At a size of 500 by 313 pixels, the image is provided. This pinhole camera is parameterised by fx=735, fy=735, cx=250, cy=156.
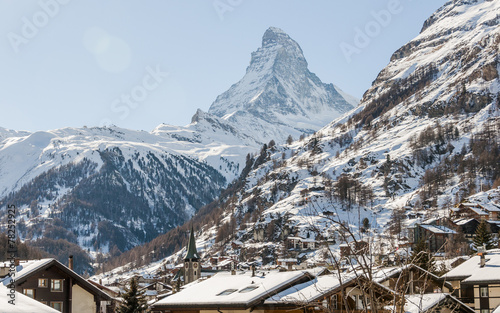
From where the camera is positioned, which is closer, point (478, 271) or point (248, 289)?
point (248, 289)

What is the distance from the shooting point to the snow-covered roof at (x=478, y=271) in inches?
2007

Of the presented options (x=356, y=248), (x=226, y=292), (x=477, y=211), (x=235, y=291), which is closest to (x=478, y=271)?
(x=235, y=291)

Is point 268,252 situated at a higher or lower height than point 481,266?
lower

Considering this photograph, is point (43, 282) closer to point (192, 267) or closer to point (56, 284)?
point (56, 284)

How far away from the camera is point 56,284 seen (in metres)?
47.2

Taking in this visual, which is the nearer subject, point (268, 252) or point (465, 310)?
point (465, 310)

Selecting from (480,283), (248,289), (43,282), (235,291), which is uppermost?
(43,282)

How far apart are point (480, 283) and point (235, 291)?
17.7 metres

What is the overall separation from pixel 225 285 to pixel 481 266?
1972cm

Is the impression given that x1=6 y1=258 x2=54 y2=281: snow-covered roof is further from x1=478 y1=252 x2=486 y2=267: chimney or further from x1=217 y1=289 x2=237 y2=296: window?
x1=478 y1=252 x2=486 y2=267: chimney

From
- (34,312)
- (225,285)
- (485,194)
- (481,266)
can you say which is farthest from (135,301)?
(485,194)

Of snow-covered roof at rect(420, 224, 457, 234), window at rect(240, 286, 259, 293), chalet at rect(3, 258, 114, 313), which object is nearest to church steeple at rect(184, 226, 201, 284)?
snow-covered roof at rect(420, 224, 457, 234)

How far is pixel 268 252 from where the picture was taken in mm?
196750

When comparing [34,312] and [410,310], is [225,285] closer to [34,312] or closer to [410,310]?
[410,310]
